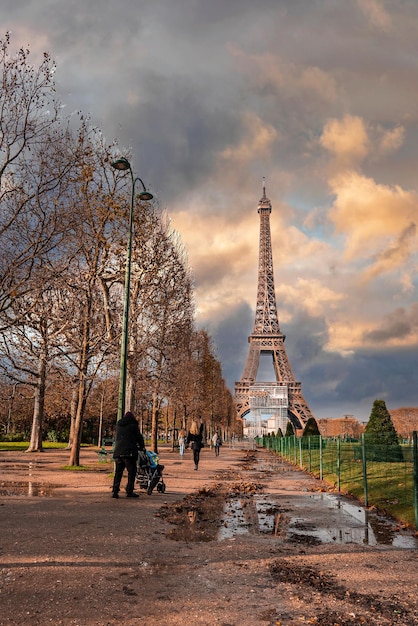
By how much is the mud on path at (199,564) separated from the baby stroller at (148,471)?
1.22m

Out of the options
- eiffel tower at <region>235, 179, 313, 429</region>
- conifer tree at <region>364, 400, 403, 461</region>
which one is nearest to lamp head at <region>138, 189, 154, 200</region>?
conifer tree at <region>364, 400, 403, 461</region>

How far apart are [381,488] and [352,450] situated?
3.14 meters

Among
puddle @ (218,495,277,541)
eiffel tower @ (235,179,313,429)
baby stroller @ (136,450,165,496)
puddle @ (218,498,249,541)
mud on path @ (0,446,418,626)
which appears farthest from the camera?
eiffel tower @ (235,179,313,429)

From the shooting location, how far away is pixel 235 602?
16.1 feet

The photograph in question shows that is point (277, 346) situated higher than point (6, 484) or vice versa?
point (277, 346)

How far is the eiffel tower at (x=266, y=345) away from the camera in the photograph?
304 ft

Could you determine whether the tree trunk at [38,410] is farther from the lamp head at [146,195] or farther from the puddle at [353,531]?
the puddle at [353,531]

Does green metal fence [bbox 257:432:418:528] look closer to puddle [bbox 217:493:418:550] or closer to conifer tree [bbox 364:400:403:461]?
puddle [bbox 217:493:418:550]

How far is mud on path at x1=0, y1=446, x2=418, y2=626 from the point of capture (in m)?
4.62

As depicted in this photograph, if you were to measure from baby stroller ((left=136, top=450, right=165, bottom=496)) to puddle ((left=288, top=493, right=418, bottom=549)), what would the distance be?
4.12 meters

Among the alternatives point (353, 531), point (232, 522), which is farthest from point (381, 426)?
point (232, 522)

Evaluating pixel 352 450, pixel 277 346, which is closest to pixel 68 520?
pixel 352 450

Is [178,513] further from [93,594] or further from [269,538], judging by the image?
[93,594]

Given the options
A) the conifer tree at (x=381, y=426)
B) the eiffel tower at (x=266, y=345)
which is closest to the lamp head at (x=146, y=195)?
the conifer tree at (x=381, y=426)
